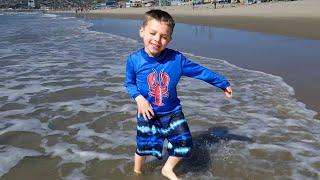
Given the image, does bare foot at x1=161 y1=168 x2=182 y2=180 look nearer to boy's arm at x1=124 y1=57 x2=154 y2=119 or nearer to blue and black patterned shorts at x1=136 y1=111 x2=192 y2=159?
blue and black patterned shorts at x1=136 y1=111 x2=192 y2=159

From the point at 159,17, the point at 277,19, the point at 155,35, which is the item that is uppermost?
the point at 277,19

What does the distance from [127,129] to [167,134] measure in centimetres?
192

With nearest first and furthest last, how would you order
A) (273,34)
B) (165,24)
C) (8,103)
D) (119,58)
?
(165,24), (8,103), (119,58), (273,34)

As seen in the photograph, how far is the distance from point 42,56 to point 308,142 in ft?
33.5

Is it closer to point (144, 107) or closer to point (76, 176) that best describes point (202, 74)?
point (144, 107)

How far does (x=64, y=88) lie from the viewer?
840 centimetres

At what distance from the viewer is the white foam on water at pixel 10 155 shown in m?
4.70

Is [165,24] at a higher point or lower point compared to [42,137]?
higher

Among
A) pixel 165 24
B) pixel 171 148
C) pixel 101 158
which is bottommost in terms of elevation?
pixel 101 158

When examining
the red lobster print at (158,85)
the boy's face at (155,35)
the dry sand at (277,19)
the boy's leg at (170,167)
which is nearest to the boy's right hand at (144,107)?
the red lobster print at (158,85)

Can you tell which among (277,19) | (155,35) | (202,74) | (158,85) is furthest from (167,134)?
(277,19)

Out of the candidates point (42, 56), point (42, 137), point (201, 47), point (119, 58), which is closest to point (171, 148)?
point (42, 137)

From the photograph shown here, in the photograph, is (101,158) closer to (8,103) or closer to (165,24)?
(165,24)

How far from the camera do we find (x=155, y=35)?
3.68m
